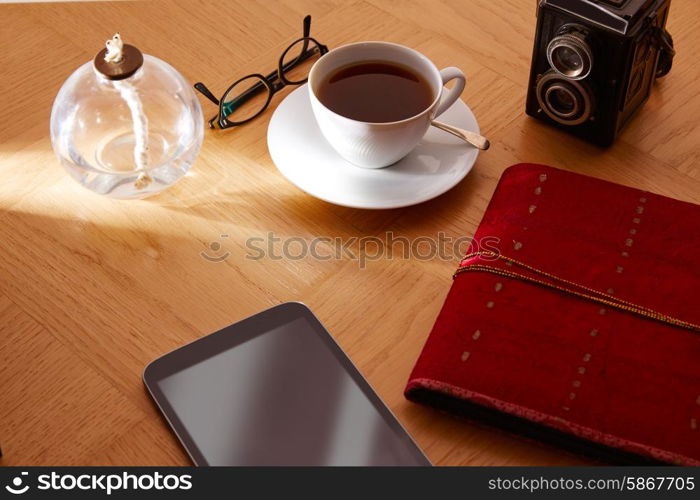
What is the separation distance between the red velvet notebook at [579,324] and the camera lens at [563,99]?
0.31 ft

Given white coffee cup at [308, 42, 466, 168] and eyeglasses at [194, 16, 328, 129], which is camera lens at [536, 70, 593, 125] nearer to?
white coffee cup at [308, 42, 466, 168]

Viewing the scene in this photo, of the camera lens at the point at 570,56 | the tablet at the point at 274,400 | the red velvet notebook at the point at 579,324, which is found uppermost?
the camera lens at the point at 570,56

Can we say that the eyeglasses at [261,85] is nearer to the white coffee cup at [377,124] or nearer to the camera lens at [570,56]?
the white coffee cup at [377,124]

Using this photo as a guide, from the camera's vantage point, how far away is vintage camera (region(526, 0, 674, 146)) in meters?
0.93

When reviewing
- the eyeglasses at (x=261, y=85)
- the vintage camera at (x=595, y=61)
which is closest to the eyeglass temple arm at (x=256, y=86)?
the eyeglasses at (x=261, y=85)

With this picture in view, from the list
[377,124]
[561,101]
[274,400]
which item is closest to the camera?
[274,400]

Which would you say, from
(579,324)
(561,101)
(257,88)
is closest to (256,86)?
(257,88)

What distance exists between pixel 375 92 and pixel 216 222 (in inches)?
8.5

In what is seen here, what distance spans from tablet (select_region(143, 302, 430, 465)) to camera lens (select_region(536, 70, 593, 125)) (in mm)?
370

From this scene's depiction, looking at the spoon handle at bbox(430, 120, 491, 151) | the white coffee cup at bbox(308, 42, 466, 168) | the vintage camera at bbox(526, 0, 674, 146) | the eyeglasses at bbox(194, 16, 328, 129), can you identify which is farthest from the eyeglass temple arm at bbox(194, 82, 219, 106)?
the vintage camera at bbox(526, 0, 674, 146)

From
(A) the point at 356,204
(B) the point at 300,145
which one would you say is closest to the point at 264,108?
(B) the point at 300,145

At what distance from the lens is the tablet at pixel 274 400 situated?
79 centimetres

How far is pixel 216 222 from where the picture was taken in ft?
3.22

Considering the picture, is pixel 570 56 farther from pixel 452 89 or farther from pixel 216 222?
pixel 216 222
